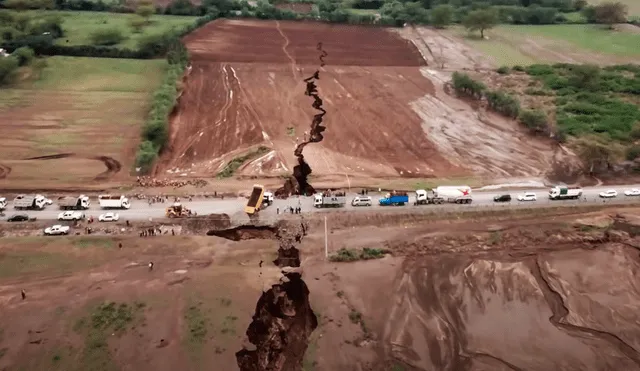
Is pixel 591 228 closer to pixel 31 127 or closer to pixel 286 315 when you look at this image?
pixel 286 315

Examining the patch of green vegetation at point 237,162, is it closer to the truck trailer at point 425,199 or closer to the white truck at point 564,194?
the truck trailer at point 425,199

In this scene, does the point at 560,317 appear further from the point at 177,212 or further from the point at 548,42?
the point at 548,42

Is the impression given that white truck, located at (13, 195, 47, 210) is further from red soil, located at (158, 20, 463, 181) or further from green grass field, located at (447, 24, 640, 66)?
green grass field, located at (447, 24, 640, 66)

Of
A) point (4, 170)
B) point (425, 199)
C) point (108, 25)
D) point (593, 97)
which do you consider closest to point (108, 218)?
point (4, 170)

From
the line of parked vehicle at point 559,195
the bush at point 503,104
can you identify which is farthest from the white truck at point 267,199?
the bush at point 503,104

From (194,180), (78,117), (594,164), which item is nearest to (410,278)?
(194,180)

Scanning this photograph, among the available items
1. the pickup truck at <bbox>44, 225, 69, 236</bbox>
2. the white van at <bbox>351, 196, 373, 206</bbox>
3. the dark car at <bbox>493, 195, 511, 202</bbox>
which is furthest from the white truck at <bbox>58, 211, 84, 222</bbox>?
the dark car at <bbox>493, 195, 511, 202</bbox>

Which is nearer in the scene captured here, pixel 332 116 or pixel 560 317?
pixel 560 317
